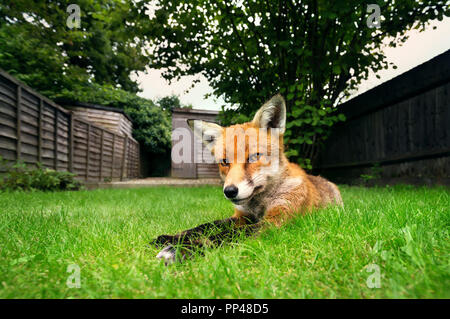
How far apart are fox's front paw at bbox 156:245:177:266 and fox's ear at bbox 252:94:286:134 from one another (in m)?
1.50

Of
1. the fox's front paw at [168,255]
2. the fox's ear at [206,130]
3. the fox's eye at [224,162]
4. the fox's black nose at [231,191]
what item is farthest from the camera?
the fox's ear at [206,130]

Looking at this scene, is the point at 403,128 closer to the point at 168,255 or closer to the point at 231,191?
the point at 231,191

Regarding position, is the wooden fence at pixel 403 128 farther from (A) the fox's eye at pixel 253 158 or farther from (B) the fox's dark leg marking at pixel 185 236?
(B) the fox's dark leg marking at pixel 185 236

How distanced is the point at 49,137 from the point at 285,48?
782 centimetres

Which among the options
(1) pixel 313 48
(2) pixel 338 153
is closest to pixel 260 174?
(1) pixel 313 48

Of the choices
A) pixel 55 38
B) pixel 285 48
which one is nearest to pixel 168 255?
pixel 285 48

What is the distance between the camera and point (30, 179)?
5910 millimetres

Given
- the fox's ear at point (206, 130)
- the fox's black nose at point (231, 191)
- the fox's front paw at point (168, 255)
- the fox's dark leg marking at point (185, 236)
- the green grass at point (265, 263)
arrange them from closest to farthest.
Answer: the green grass at point (265, 263) < the fox's front paw at point (168, 255) < the fox's dark leg marking at point (185, 236) < the fox's black nose at point (231, 191) < the fox's ear at point (206, 130)

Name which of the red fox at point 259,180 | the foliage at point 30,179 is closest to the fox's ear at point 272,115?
the red fox at point 259,180

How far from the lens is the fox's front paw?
1.37 meters

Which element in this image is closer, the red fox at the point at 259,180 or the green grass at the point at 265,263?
the green grass at the point at 265,263

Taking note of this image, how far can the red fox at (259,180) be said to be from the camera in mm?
1894
